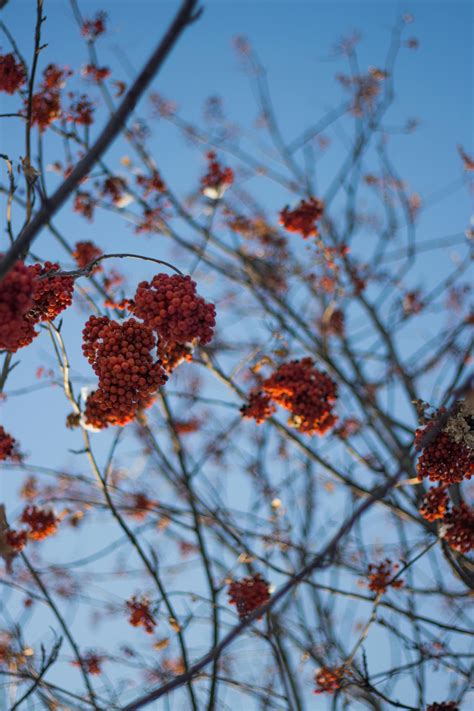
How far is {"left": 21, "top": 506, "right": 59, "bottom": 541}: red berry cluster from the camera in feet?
13.7

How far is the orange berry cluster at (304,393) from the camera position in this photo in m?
3.86

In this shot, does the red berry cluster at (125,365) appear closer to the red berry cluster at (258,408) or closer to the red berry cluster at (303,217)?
the red berry cluster at (258,408)

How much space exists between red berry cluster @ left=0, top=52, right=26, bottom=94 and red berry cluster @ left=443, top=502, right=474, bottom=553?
4.09 m

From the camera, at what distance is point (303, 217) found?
5.09m

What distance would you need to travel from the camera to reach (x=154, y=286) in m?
2.61

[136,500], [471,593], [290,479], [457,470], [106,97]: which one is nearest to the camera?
[457,470]

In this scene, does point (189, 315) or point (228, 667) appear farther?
point (228, 667)

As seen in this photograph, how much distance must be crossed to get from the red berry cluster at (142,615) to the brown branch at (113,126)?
3.43 metres

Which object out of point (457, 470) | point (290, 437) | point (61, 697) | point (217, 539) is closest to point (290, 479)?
point (217, 539)

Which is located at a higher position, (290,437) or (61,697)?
(290,437)

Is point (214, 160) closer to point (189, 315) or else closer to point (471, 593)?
point (189, 315)

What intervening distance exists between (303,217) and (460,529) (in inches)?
115

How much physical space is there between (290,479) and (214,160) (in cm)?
353

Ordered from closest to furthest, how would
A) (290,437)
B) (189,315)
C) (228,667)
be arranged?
(189,315)
(290,437)
(228,667)
